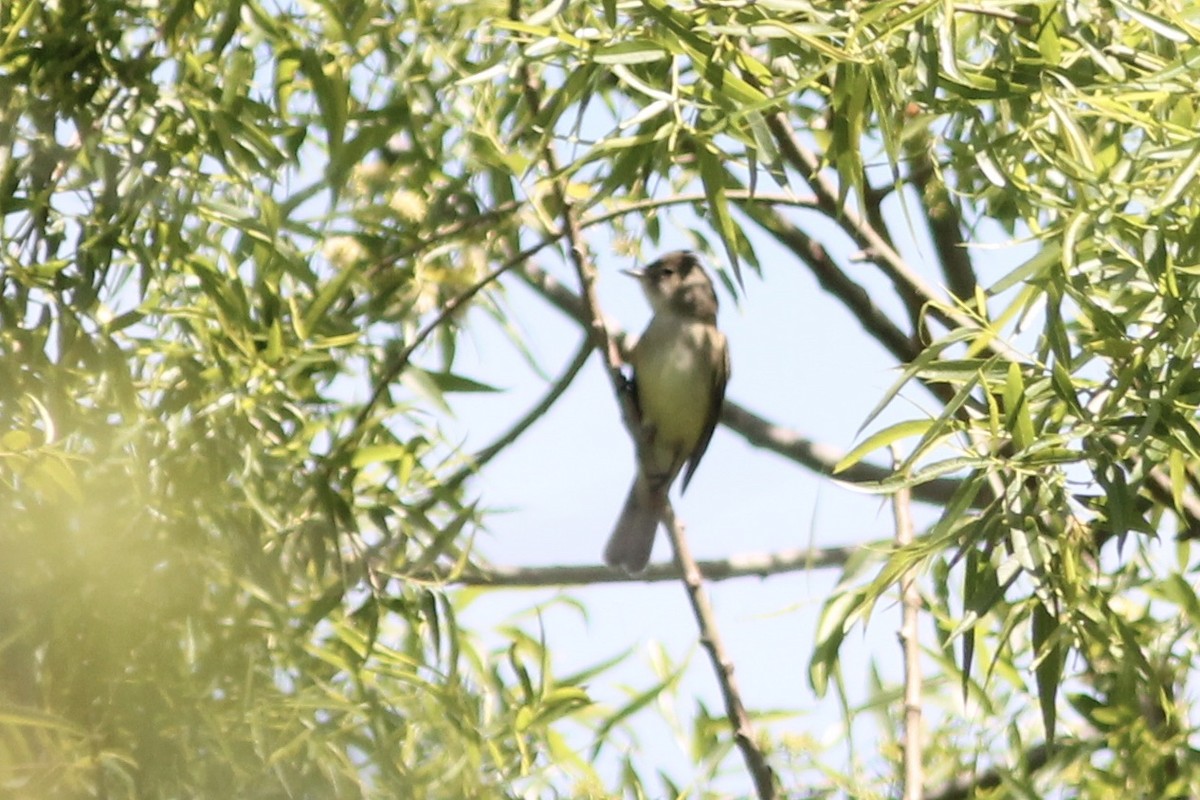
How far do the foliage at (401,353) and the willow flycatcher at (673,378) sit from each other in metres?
1.63

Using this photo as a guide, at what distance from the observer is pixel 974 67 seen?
2205 millimetres

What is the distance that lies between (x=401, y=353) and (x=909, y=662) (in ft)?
2.69

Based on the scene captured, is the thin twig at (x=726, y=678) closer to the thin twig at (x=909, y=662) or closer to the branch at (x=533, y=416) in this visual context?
the thin twig at (x=909, y=662)

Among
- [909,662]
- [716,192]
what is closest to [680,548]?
[909,662]

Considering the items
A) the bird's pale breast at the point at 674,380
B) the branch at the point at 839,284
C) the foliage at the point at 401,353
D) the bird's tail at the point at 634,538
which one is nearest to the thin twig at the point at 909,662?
the foliage at the point at 401,353

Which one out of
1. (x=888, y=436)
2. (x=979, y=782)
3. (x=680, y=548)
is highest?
(x=888, y=436)

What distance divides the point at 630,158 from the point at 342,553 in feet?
2.08

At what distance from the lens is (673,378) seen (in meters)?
4.61

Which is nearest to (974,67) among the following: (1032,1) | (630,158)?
(1032,1)

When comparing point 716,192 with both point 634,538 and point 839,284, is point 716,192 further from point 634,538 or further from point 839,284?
point 634,538

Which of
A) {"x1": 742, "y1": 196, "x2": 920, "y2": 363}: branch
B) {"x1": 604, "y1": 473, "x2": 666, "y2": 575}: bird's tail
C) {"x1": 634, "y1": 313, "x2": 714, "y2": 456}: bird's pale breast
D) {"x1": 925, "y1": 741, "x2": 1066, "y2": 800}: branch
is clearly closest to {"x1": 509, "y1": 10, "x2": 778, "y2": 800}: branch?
{"x1": 925, "y1": 741, "x2": 1066, "y2": 800}: branch

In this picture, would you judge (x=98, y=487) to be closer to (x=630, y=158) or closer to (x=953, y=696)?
(x=630, y=158)

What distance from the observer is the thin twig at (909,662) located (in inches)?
90.6

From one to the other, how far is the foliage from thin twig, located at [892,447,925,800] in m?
0.10
